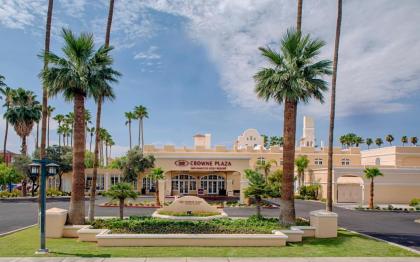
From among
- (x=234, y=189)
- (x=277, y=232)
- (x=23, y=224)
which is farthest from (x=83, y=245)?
(x=234, y=189)

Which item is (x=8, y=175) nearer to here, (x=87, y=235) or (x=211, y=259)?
(x=87, y=235)

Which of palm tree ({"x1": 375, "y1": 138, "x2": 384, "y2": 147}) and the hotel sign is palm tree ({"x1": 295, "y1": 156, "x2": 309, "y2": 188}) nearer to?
the hotel sign

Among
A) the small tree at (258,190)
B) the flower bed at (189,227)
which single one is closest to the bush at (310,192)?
the small tree at (258,190)

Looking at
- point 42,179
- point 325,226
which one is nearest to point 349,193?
point 325,226

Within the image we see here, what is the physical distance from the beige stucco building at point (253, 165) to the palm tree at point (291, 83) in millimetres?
19213

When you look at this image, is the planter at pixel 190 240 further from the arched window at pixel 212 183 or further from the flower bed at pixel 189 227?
the arched window at pixel 212 183

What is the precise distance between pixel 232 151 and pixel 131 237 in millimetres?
46906

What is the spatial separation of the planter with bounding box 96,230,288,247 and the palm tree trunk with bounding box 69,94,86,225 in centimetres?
328

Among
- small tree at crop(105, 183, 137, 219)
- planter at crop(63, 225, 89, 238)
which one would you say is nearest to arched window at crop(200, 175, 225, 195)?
small tree at crop(105, 183, 137, 219)

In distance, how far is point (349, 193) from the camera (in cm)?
4425

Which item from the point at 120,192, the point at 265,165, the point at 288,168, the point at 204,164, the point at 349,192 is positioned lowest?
the point at 349,192

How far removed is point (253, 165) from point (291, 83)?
145ft

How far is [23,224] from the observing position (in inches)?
891

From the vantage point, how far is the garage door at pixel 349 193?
44.2m
